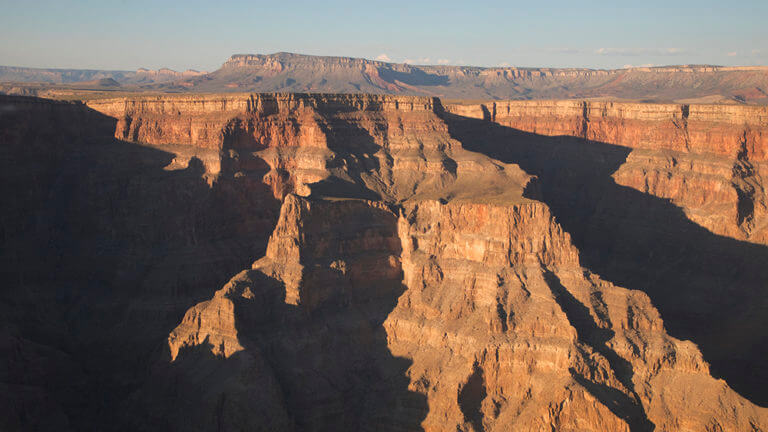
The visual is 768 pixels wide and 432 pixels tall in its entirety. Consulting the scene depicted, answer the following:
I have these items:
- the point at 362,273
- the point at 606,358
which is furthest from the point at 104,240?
the point at 606,358

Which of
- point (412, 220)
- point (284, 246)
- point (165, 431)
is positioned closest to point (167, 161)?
point (284, 246)

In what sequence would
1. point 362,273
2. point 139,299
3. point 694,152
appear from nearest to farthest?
point 362,273
point 139,299
point 694,152

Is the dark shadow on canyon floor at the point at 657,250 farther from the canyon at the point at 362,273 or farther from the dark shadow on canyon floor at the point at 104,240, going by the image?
the dark shadow on canyon floor at the point at 104,240

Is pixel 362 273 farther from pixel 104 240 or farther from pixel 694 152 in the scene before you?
pixel 694 152

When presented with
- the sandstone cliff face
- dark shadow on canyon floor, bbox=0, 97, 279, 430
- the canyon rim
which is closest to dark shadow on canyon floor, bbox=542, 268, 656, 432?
the canyon rim

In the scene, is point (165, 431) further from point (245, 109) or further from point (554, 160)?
point (554, 160)

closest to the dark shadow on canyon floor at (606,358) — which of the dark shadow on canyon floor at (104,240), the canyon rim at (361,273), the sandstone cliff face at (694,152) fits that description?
the canyon rim at (361,273)

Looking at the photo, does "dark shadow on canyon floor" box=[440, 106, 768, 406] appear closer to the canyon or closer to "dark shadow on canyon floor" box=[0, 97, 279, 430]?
the canyon
